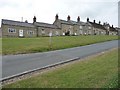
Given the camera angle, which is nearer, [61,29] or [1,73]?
[1,73]

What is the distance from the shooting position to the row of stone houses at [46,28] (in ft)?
209

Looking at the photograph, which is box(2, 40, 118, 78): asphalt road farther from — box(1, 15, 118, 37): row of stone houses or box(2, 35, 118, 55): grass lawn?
box(1, 15, 118, 37): row of stone houses

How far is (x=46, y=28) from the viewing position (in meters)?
76.2

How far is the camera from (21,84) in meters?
9.47

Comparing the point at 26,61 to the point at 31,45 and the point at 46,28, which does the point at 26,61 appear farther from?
the point at 46,28

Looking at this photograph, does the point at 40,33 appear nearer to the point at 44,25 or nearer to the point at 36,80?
the point at 44,25

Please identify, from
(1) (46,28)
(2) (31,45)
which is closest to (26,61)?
(2) (31,45)

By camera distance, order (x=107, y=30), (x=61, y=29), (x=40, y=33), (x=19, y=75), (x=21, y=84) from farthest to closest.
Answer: (x=107, y=30) < (x=61, y=29) < (x=40, y=33) < (x=19, y=75) < (x=21, y=84)

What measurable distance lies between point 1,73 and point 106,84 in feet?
20.8

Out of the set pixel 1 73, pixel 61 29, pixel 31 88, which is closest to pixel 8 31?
pixel 61 29

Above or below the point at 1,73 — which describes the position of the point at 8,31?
above

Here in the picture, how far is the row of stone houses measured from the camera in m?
63.8

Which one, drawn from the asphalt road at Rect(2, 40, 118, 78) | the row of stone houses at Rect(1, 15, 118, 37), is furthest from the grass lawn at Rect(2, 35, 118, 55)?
the row of stone houses at Rect(1, 15, 118, 37)

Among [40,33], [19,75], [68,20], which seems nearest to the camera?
[19,75]
